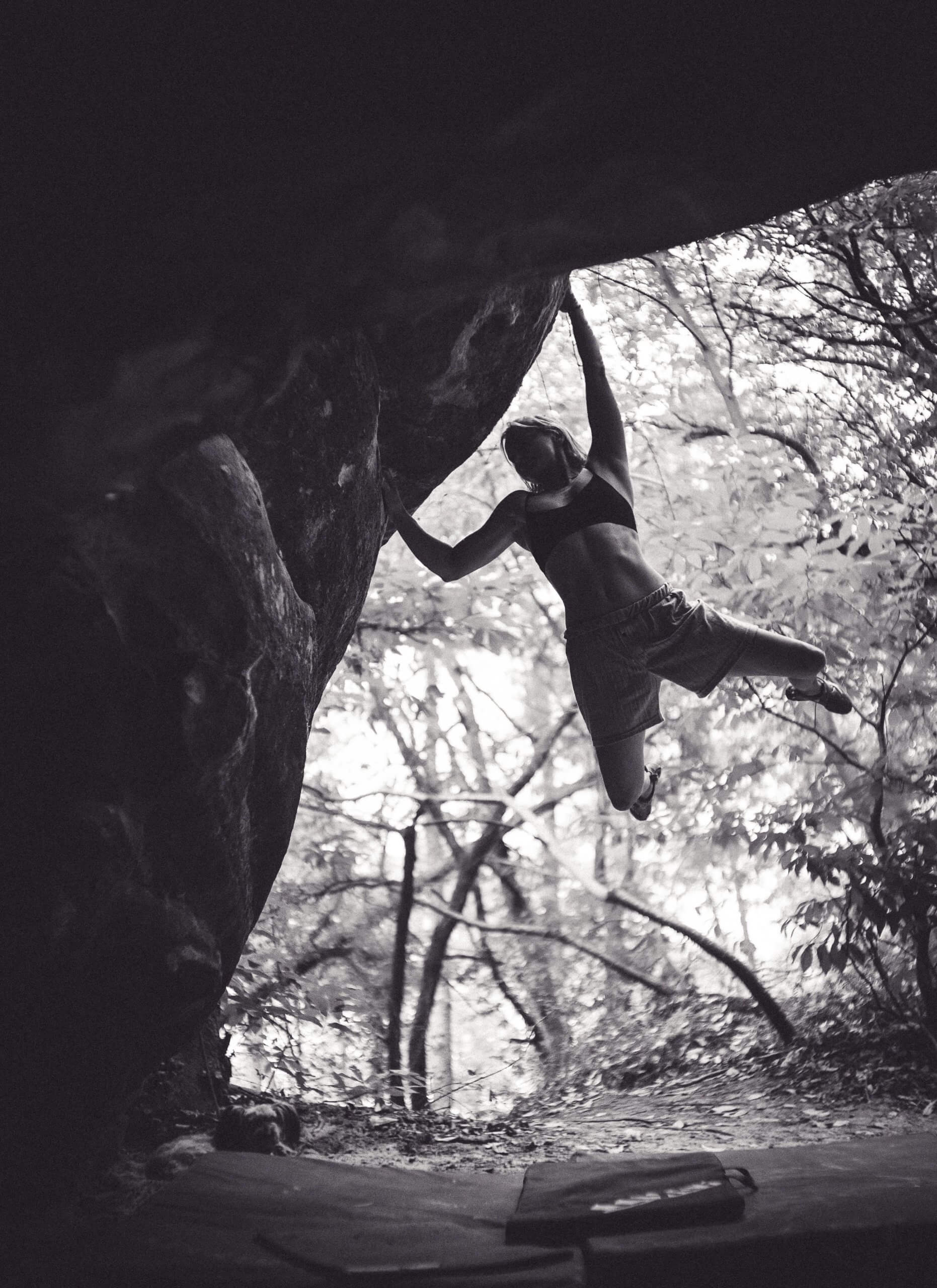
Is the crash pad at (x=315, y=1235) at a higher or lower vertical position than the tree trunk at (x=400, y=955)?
lower

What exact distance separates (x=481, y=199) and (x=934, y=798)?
4.99 m

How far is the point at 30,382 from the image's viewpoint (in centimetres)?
209

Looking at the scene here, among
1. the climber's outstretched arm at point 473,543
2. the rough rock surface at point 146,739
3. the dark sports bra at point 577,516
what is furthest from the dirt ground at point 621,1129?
the dark sports bra at point 577,516

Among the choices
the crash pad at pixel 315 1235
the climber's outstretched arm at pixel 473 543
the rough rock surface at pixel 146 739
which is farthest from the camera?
the climber's outstretched arm at pixel 473 543

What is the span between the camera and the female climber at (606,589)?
4.21 m

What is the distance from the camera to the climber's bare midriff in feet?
13.8

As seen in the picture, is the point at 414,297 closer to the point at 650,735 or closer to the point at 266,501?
the point at 266,501

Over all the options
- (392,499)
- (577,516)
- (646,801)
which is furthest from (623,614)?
(392,499)

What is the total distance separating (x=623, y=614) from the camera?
4199 millimetres

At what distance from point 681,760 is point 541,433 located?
5634 millimetres

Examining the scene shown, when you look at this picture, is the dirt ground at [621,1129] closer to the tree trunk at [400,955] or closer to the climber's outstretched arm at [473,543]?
the tree trunk at [400,955]

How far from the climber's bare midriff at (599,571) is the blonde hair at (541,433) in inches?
13.9

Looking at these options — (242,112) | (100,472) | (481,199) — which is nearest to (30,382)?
(100,472)

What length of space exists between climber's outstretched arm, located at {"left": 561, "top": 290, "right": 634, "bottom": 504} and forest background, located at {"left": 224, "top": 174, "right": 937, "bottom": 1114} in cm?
113
